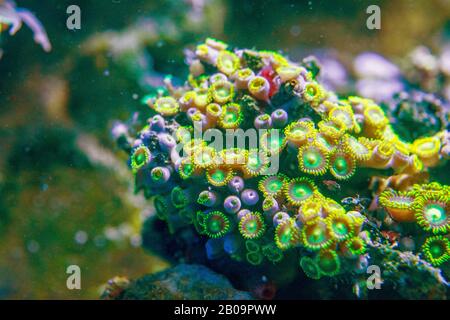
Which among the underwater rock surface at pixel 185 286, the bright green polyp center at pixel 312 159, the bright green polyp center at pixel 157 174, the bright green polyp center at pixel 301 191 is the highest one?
the bright green polyp center at pixel 312 159

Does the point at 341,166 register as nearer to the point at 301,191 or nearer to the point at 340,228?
the point at 301,191

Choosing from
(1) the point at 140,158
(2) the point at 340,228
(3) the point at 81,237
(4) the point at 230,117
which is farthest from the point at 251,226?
(3) the point at 81,237

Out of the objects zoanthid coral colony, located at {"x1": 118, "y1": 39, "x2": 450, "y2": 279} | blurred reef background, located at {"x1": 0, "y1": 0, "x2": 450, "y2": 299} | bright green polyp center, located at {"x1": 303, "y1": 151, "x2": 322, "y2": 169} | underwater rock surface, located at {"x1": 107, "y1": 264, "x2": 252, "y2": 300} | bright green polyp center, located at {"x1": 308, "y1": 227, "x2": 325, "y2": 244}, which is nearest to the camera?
bright green polyp center, located at {"x1": 308, "y1": 227, "x2": 325, "y2": 244}

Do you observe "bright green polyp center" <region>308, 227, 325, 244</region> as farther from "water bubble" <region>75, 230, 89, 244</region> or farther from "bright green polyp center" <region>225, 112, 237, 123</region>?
"water bubble" <region>75, 230, 89, 244</region>

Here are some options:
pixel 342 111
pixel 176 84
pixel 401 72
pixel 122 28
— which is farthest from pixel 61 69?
pixel 401 72

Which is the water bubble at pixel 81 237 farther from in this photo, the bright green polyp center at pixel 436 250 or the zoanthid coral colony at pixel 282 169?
the bright green polyp center at pixel 436 250

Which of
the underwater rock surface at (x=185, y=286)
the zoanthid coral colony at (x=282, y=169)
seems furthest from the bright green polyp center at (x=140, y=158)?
the underwater rock surface at (x=185, y=286)

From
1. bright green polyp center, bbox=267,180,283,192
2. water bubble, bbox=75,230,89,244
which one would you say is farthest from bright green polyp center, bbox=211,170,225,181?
water bubble, bbox=75,230,89,244

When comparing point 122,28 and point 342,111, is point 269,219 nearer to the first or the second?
point 342,111
